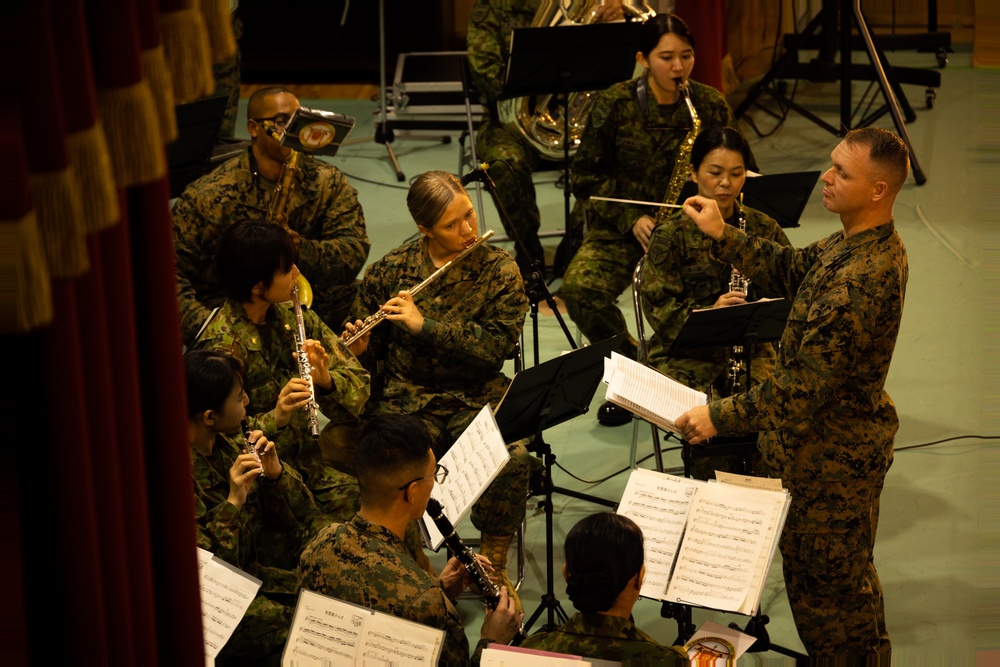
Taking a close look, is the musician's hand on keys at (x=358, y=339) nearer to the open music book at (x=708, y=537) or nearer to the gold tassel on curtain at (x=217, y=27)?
the open music book at (x=708, y=537)

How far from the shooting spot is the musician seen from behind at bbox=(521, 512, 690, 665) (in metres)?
2.55

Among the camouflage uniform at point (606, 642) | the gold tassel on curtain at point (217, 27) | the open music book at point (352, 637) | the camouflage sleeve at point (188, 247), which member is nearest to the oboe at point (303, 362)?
the camouflage sleeve at point (188, 247)

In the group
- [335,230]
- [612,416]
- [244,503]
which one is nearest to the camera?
[244,503]

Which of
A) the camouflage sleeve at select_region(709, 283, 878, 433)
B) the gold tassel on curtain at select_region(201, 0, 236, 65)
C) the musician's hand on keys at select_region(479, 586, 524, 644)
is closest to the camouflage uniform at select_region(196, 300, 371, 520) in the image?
the musician's hand on keys at select_region(479, 586, 524, 644)

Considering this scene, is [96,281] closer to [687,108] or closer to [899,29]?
[687,108]

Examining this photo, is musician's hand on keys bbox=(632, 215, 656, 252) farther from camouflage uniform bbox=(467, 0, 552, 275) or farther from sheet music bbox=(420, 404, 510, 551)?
sheet music bbox=(420, 404, 510, 551)

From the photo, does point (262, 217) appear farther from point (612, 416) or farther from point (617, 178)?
point (612, 416)

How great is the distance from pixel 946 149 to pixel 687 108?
332 cm

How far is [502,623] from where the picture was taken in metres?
2.99

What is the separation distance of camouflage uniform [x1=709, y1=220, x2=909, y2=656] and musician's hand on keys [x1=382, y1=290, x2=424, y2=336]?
112cm

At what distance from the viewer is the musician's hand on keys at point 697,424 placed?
3586 millimetres

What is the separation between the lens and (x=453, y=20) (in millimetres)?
9664

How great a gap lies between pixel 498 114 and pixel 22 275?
5226 mm

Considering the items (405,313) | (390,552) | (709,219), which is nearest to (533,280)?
(405,313)
